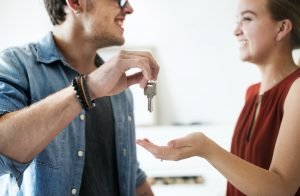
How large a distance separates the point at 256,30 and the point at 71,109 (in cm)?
74

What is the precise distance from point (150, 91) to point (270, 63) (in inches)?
21.5

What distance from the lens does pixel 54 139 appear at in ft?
3.31

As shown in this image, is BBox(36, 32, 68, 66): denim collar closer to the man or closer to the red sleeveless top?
the man

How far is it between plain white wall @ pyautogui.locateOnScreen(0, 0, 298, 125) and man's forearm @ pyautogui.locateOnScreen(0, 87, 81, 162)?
5.55ft

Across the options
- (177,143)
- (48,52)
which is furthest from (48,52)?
(177,143)

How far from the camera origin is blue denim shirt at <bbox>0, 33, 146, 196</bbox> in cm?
91

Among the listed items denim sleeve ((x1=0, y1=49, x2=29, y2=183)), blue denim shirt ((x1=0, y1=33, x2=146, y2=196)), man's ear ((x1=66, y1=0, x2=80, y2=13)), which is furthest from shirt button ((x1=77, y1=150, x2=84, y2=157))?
man's ear ((x1=66, y1=0, x2=80, y2=13))

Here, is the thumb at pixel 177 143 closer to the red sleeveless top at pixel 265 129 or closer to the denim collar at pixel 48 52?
the red sleeveless top at pixel 265 129

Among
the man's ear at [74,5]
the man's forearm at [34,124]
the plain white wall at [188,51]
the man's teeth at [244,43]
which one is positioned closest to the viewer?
the man's forearm at [34,124]

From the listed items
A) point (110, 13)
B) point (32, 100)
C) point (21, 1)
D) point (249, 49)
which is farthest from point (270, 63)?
point (21, 1)

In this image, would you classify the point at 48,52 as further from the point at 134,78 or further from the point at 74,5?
the point at 134,78

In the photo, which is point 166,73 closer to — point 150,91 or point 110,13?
point 110,13

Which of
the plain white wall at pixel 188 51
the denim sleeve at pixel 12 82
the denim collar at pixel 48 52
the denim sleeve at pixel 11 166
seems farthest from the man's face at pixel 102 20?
the plain white wall at pixel 188 51

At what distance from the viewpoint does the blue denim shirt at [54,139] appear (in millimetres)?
906
